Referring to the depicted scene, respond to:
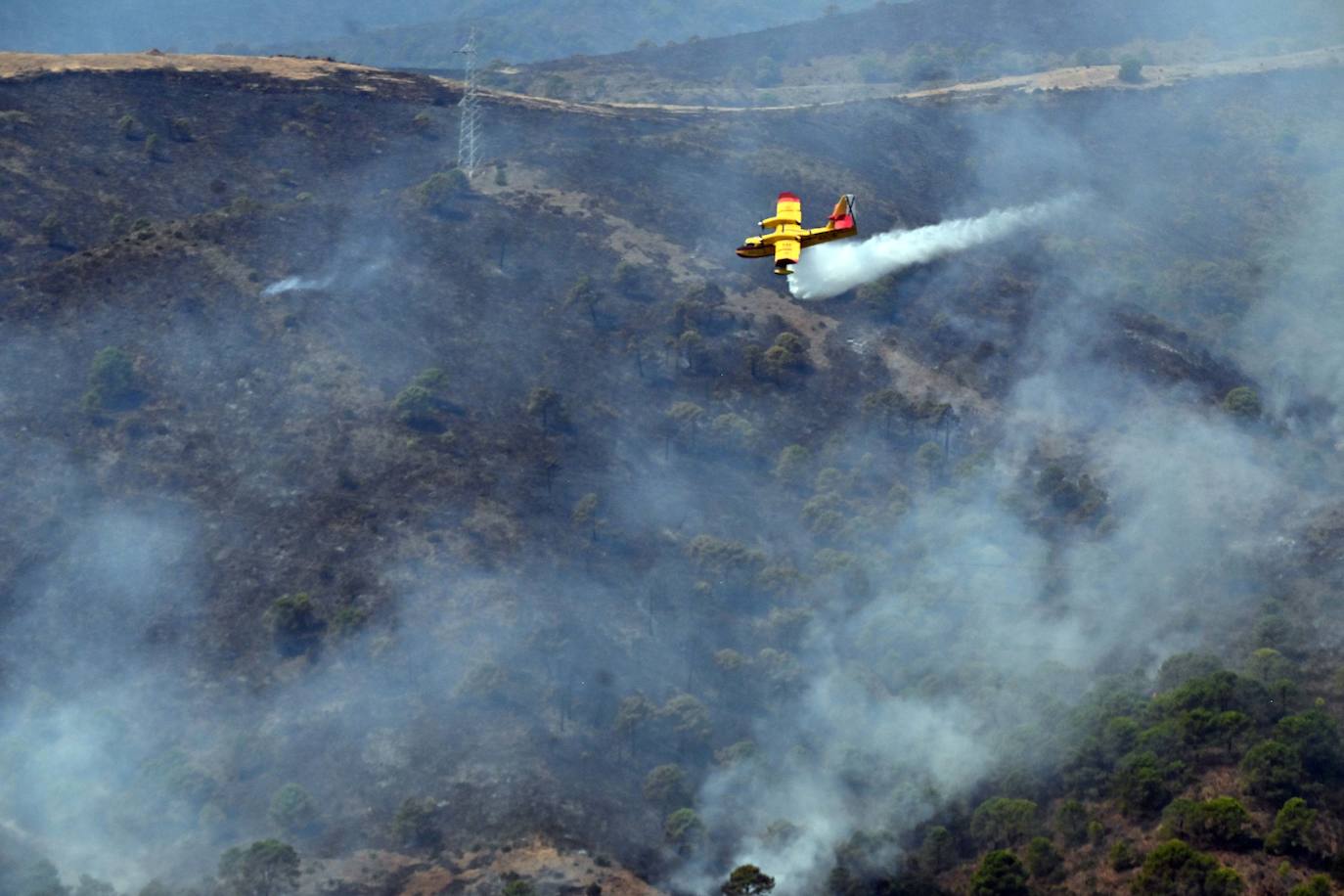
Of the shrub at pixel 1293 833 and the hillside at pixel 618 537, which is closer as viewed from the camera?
the shrub at pixel 1293 833

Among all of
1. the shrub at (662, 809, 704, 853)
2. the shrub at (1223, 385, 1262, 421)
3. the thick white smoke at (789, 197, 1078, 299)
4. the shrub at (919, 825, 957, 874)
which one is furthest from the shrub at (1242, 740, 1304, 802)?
the thick white smoke at (789, 197, 1078, 299)

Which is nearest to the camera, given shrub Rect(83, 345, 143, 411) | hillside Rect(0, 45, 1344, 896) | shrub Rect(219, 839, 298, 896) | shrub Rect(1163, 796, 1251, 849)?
shrub Rect(1163, 796, 1251, 849)

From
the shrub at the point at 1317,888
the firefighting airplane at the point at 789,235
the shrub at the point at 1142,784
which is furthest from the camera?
the firefighting airplane at the point at 789,235

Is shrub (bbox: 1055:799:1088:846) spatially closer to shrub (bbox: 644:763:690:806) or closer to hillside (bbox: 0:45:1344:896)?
hillside (bbox: 0:45:1344:896)

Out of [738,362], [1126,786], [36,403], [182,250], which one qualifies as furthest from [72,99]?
[1126,786]

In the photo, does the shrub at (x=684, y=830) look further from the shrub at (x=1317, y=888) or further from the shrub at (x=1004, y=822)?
the shrub at (x=1317, y=888)

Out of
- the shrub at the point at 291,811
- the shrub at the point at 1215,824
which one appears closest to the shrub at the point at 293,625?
the shrub at the point at 291,811

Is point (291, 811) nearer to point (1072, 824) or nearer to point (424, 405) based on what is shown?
point (424, 405)

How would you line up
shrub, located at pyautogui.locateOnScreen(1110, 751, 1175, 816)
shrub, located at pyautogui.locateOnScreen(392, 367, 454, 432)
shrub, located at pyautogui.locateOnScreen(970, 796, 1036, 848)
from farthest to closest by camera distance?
shrub, located at pyautogui.locateOnScreen(392, 367, 454, 432) → shrub, located at pyautogui.locateOnScreen(970, 796, 1036, 848) → shrub, located at pyautogui.locateOnScreen(1110, 751, 1175, 816)
